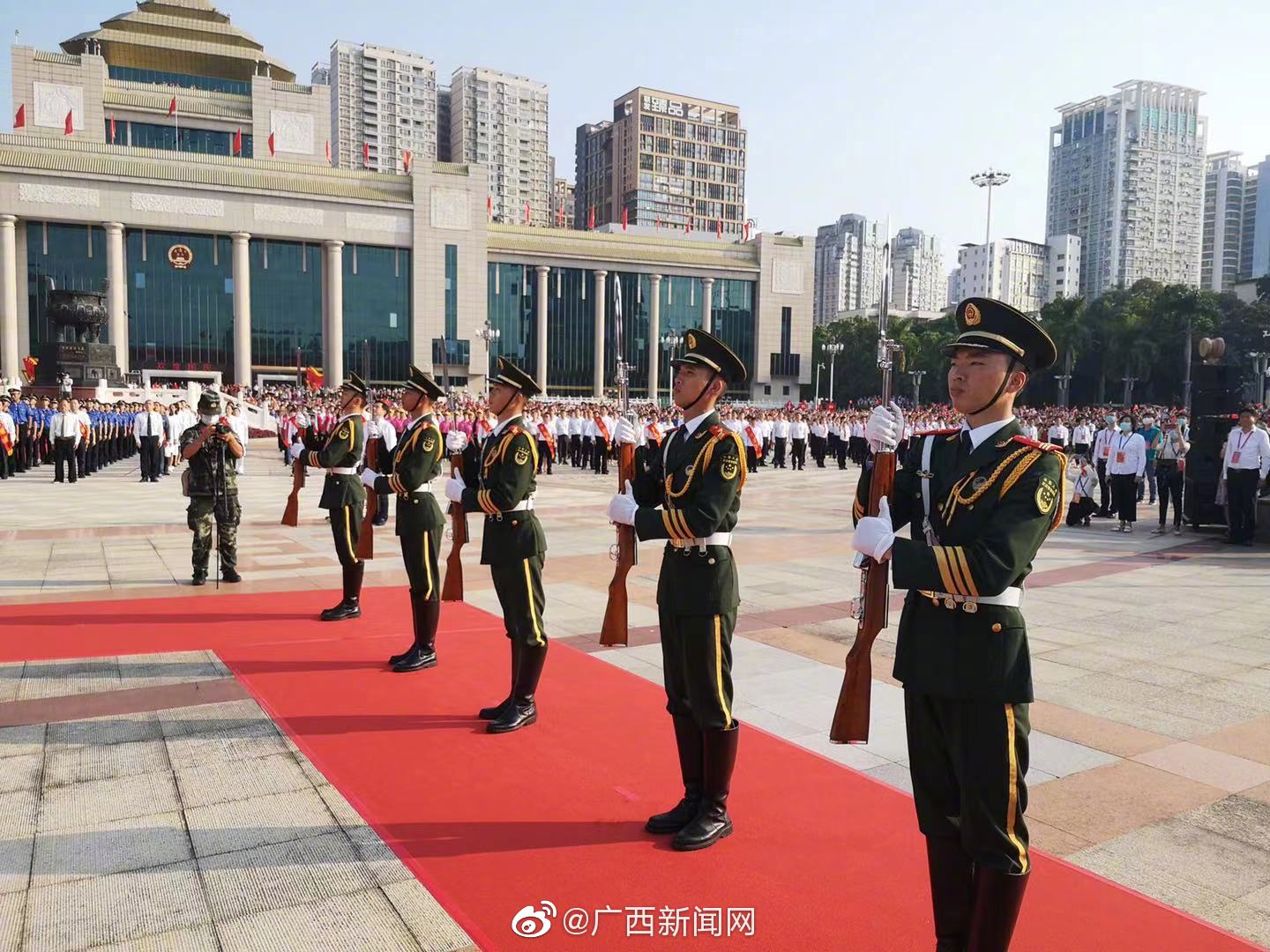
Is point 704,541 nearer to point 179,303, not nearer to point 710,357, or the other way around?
point 710,357

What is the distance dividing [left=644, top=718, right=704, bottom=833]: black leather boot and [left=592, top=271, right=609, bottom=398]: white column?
69539mm

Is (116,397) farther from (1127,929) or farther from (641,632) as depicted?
(1127,929)

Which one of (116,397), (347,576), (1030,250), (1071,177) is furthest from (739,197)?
(347,576)

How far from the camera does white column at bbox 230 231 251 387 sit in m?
56.9

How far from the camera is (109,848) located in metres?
3.92

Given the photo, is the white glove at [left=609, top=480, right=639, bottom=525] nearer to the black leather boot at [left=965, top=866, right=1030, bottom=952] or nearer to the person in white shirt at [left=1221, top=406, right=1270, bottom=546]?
the black leather boot at [left=965, top=866, right=1030, bottom=952]

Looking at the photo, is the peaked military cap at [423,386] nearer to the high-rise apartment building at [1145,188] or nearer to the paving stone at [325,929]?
the paving stone at [325,929]

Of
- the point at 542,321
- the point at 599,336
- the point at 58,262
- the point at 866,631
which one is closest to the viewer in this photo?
the point at 866,631

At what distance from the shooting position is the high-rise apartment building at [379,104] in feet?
395

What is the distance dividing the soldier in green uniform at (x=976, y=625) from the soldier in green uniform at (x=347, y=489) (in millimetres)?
6140

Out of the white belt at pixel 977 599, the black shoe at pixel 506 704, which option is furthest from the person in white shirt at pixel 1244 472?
the white belt at pixel 977 599

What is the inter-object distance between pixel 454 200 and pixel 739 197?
3106 inches

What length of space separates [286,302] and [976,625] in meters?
63.2

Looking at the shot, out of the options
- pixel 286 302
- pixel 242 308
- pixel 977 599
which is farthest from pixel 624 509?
pixel 286 302
